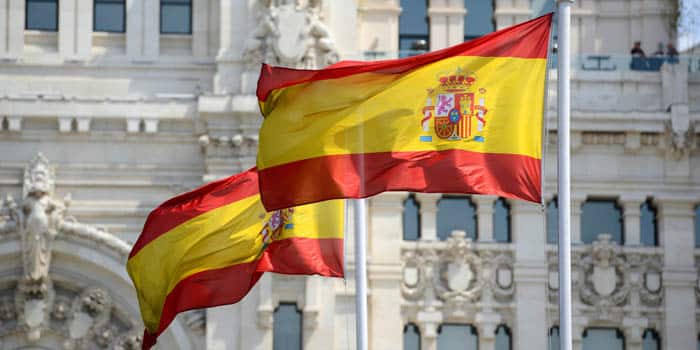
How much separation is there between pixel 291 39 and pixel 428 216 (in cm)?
540

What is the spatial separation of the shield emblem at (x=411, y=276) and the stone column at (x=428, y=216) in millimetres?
841

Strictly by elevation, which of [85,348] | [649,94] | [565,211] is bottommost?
[85,348]

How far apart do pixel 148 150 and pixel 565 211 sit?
17927 mm

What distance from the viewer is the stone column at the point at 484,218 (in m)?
45.8

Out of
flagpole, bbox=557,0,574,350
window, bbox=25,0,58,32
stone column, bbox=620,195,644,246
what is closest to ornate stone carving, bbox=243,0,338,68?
window, bbox=25,0,58,32

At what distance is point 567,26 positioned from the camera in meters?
30.7

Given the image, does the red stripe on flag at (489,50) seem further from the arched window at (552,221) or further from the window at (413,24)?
the window at (413,24)

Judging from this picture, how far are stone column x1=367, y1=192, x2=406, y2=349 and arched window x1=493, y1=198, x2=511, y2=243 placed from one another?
2367 millimetres

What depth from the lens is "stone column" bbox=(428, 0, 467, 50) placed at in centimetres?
4741

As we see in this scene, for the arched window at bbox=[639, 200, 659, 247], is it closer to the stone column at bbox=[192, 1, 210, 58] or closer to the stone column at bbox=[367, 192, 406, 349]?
the stone column at bbox=[367, 192, 406, 349]

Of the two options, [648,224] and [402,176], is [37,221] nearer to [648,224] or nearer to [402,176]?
[648,224]

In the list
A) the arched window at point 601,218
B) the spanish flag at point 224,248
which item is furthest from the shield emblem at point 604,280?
the spanish flag at point 224,248

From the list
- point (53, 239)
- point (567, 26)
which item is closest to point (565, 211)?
A: point (567, 26)

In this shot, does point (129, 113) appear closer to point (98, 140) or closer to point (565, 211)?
point (98, 140)
